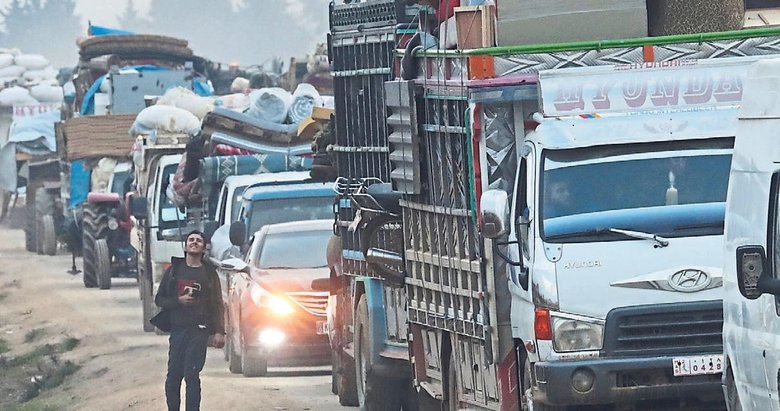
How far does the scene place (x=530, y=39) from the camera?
1239 centimetres

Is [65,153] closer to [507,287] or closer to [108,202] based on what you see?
[108,202]

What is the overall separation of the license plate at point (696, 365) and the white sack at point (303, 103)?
16605 mm

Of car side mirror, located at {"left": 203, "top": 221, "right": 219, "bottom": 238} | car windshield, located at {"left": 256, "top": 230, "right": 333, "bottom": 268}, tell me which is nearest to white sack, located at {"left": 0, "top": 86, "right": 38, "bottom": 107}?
car side mirror, located at {"left": 203, "top": 221, "right": 219, "bottom": 238}

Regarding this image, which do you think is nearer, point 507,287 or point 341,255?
point 507,287

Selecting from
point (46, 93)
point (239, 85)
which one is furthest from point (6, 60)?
point (239, 85)

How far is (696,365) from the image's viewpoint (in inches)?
421

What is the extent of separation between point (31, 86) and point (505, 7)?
65.6 metres

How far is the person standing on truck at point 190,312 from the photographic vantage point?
578 inches

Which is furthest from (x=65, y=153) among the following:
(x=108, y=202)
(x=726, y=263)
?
(x=726, y=263)

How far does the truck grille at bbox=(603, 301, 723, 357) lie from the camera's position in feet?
35.0

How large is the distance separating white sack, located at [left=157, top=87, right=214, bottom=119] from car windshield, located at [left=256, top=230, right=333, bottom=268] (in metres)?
15.0

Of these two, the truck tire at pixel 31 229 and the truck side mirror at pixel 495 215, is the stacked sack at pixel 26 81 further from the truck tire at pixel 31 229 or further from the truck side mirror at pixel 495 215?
the truck side mirror at pixel 495 215

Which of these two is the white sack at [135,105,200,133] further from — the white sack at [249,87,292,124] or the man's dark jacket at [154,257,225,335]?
the man's dark jacket at [154,257,225,335]

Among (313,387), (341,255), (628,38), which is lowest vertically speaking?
(313,387)
